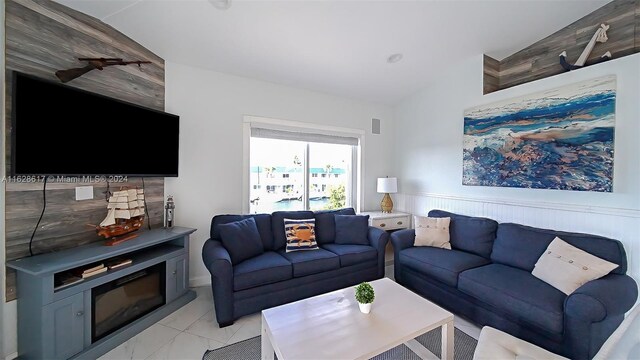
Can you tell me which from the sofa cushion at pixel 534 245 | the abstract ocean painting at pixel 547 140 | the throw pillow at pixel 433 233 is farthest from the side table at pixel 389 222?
the sofa cushion at pixel 534 245

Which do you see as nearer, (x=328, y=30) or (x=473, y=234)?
(x=328, y=30)

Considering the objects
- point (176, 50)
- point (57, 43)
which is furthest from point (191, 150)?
point (57, 43)

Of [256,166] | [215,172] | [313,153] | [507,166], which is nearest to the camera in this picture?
[507,166]

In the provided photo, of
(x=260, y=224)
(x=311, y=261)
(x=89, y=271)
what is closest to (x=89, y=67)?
(x=89, y=271)

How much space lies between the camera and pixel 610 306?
1.59 metres

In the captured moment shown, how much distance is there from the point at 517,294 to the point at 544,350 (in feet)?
1.98

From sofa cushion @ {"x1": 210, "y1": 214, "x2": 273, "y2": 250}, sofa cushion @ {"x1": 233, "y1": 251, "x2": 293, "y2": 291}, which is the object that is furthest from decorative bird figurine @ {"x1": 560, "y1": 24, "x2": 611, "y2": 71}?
sofa cushion @ {"x1": 210, "y1": 214, "x2": 273, "y2": 250}

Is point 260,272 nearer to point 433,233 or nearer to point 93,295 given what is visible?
point 93,295

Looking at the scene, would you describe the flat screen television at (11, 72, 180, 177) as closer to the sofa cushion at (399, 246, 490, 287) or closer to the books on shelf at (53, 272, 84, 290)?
the books on shelf at (53, 272, 84, 290)

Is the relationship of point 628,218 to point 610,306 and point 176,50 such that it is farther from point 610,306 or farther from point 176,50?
point 176,50

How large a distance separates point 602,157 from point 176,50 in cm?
421

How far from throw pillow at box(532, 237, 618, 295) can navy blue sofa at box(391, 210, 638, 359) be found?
0.19 ft

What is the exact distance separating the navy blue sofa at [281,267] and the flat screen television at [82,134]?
0.96 meters

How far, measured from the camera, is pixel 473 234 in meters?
2.76
